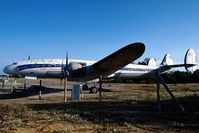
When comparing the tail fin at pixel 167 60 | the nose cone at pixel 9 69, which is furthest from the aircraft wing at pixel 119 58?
the tail fin at pixel 167 60

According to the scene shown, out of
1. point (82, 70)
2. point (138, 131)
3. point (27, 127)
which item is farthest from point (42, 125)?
point (82, 70)

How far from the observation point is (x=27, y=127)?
8586 millimetres

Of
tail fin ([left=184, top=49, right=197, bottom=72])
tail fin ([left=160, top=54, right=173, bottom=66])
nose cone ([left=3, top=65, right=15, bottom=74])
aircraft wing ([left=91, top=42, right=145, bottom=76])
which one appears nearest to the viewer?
aircraft wing ([left=91, top=42, right=145, bottom=76])

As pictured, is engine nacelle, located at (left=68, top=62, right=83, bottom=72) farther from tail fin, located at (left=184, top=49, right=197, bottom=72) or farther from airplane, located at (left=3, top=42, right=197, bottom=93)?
tail fin, located at (left=184, top=49, right=197, bottom=72)

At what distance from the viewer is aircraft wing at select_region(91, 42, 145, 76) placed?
20245 millimetres

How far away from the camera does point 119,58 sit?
77.7 ft

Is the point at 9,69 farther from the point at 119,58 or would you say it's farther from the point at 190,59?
the point at 190,59

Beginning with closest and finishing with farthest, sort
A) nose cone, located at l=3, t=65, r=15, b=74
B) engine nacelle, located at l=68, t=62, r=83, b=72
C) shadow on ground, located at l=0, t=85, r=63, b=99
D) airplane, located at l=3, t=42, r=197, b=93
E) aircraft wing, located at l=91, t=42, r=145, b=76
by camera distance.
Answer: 1. aircraft wing, located at l=91, t=42, r=145, b=76
2. shadow on ground, located at l=0, t=85, r=63, b=99
3. airplane, located at l=3, t=42, r=197, b=93
4. engine nacelle, located at l=68, t=62, r=83, b=72
5. nose cone, located at l=3, t=65, r=15, b=74

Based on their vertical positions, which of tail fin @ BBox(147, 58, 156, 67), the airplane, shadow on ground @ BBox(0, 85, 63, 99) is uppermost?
tail fin @ BBox(147, 58, 156, 67)

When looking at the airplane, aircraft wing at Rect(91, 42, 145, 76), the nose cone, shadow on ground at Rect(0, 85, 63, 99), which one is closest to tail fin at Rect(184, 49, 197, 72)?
the airplane

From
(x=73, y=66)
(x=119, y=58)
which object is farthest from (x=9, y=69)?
(x=119, y=58)

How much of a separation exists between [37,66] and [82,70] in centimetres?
487

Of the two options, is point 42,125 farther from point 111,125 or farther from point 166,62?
point 166,62

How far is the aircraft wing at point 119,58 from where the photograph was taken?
20.2 meters
